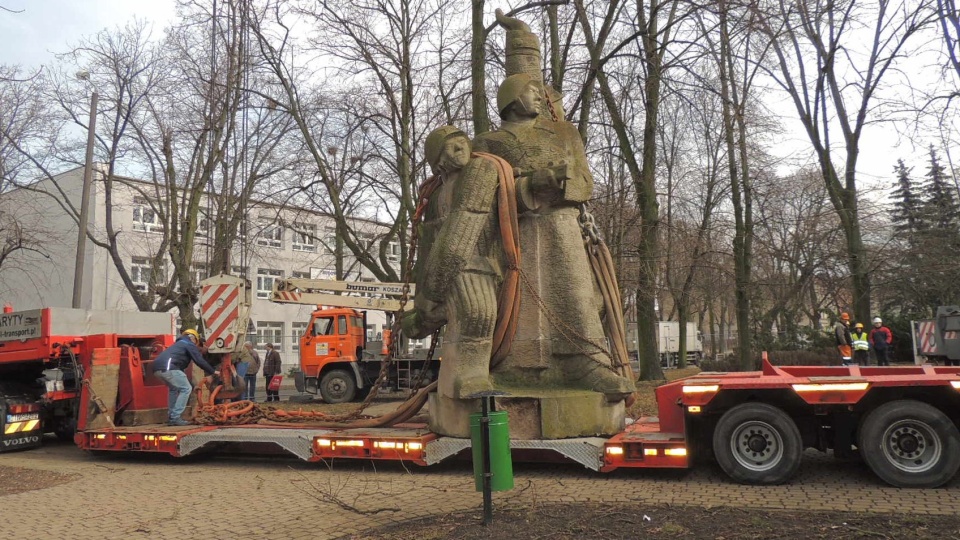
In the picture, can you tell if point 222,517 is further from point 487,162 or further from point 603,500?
point 487,162

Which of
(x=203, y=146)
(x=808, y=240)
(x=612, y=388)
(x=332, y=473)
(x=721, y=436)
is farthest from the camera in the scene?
(x=203, y=146)

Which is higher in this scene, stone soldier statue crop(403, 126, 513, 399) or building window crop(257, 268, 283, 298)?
building window crop(257, 268, 283, 298)

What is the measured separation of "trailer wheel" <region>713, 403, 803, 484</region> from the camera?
21.6 ft

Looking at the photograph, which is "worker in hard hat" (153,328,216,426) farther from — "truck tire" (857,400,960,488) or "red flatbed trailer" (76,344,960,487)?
"truck tire" (857,400,960,488)

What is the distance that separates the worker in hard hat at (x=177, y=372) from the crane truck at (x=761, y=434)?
1.10 meters

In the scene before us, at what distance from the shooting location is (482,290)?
25.3ft

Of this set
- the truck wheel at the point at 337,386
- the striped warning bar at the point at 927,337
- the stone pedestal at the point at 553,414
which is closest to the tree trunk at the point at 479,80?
the stone pedestal at the point at 553,414

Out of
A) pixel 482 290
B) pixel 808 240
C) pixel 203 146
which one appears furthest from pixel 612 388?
pixel 203 146

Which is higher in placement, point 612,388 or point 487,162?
point 487,162

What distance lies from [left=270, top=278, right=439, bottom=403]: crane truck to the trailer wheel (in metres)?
13.6

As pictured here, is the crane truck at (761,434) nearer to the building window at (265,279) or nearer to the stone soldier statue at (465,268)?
the stone soldier statue at (465,268)

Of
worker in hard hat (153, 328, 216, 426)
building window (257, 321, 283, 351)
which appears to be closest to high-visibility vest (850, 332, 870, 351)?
worker in hard hat (153, 328, 216, 426)

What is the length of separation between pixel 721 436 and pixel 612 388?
1.16 meters

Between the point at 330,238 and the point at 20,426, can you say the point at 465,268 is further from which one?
the point at 330,238
